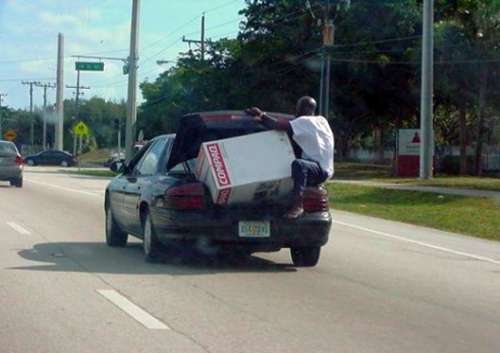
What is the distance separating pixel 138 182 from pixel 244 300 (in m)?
4.02

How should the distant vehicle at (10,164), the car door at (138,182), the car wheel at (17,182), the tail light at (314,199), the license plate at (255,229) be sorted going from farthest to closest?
the car wheel at (17,182)
the distant vehicle at (10,164)
the car door at (138,182)
the tail light at (314,199)
the license plate at (255,229)

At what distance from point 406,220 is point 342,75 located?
1279 inches

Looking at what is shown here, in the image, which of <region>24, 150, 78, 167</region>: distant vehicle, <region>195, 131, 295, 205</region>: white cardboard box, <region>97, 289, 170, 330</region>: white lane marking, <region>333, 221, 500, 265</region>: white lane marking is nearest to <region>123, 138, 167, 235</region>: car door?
<region>195, 131, 295, 205</region>: white cardboard box

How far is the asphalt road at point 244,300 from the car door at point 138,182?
52cm

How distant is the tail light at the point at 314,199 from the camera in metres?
13.1

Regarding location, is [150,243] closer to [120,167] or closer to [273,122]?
[273,122]

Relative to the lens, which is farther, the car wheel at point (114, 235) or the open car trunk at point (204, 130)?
the car wheel at point (114, 235)

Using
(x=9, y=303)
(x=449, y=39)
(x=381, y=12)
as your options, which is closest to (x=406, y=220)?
(x=9, y=303)

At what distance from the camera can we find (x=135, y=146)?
57344 mm

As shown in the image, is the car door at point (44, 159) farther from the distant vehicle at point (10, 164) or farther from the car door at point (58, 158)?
the distant vehicle at point (10, 164)

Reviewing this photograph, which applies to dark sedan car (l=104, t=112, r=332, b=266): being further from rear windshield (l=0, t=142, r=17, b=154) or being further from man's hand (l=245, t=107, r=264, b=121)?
rear windshield (l=0, t=142, r=17, b=154)

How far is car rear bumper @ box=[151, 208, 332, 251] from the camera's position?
12.8 metres

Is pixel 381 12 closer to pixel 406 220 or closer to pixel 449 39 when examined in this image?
pixel 449 39

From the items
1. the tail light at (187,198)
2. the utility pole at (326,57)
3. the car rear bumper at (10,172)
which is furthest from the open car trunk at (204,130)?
the utility pole at (326,57)
